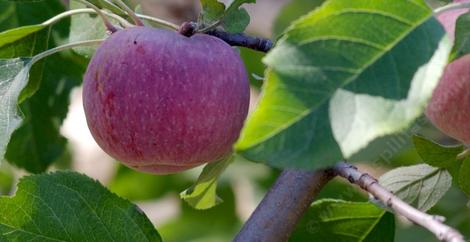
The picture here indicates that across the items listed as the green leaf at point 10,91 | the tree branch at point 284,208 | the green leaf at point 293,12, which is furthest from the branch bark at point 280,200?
the green leaf at point 293,12

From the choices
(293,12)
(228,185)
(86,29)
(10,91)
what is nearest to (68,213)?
(10,91)

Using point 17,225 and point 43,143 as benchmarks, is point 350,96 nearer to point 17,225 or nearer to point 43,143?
Result: point 17,225

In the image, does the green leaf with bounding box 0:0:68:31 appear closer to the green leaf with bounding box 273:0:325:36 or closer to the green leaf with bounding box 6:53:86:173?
the green leaf with bounding box 6:53:86:173

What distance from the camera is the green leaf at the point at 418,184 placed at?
1.11 metres

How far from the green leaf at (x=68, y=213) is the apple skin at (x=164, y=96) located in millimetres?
137

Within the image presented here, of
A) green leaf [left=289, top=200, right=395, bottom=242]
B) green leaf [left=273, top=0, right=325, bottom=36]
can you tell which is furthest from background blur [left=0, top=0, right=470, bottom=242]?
green leaf [left=289, top=200, right=395, bottom=242]

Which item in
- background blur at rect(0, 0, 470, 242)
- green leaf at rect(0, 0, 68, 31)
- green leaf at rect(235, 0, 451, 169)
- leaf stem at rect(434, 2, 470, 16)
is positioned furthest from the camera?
background blur at rect(0, 0, 470, 242)

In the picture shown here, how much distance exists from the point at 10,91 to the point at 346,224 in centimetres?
46

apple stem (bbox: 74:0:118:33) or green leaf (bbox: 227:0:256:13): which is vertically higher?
green leaf (bbox: 227:0:256:13)

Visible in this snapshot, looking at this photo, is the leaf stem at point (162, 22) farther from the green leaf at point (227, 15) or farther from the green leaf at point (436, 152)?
the green leaf at point (436, 152)

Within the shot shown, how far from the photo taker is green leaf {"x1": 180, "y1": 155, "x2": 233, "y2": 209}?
1.10m

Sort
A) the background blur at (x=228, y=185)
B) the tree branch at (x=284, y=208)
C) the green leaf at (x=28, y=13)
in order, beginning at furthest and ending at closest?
the background blur at (x=228, y=185), the green leaf at (x=28, y=13), the tree branch at (x=284, y=208)

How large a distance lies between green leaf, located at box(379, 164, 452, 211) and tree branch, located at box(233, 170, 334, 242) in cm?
A: 10

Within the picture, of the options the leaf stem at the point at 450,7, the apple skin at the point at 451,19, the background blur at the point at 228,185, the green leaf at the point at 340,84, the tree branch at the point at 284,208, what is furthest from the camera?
the background blur at the point at 228,185
